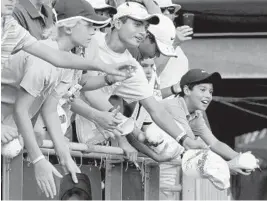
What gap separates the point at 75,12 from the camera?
8.55 meters

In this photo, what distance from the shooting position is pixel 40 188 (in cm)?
834

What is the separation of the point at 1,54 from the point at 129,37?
5.64 feet

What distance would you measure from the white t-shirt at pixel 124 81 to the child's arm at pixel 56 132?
3.67ft

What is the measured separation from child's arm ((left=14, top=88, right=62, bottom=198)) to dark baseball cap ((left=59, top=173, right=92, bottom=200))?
0.50 m

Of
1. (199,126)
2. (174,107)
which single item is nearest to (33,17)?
(174,107)

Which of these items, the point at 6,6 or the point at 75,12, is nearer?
the point at 6,6

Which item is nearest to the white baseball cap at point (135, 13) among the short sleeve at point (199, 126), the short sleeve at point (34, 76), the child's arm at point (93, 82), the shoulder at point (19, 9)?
the child's arm at point (93, 82)

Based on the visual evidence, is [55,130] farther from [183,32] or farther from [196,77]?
[183,32]

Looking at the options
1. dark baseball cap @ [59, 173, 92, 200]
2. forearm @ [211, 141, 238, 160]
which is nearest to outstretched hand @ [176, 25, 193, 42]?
forearm @ [211, 141, 238, 160]

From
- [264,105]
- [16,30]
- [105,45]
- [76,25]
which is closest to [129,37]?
[105,45]

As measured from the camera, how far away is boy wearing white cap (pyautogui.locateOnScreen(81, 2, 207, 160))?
9.53 meters

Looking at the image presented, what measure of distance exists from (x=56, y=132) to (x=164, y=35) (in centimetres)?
202

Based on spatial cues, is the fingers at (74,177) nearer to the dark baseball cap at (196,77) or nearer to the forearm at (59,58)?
the forearm at (59,58)

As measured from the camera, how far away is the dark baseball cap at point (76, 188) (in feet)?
28.7
